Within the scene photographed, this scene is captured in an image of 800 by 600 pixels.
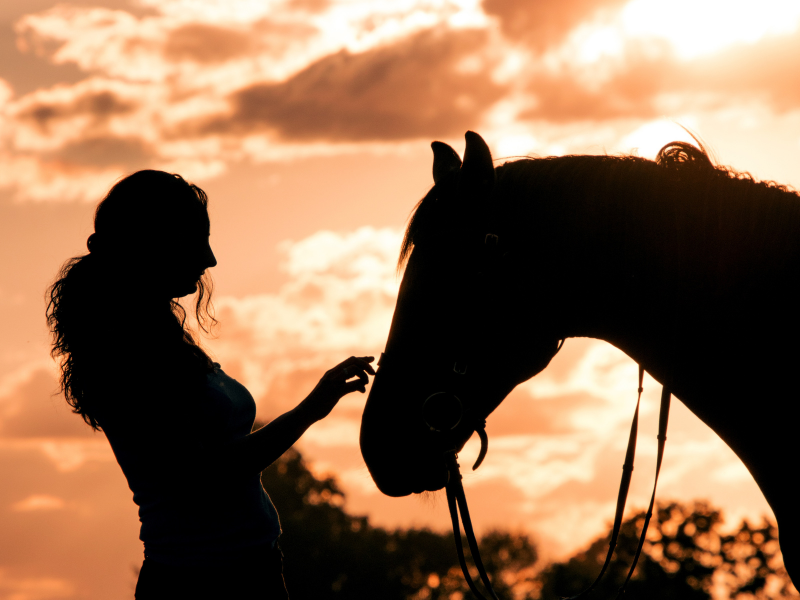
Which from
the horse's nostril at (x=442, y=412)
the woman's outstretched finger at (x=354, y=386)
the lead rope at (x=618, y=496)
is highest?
the woman's outstretched finger at (x=354, y=386)

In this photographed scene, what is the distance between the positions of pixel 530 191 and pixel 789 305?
928 millimetres

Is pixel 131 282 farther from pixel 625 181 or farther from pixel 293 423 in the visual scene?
pixel 625 181

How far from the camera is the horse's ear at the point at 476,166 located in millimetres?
2805

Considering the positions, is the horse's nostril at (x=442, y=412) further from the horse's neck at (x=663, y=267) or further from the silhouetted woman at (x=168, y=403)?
the horse's neck at (x=663, y=267)

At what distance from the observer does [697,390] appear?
106 inches

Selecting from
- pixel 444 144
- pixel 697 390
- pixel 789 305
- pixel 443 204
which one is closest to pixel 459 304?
pixel 443 204

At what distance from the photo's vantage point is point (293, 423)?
3031 millimetres

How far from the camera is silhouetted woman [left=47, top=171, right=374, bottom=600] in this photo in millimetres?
2922

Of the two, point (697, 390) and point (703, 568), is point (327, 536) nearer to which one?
point (703, 568)

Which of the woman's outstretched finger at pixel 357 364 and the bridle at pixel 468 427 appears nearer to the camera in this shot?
the bridle at pixel 468 427

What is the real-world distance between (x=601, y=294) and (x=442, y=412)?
0.72 meters

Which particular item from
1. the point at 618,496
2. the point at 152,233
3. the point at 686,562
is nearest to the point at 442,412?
the point at 618,496

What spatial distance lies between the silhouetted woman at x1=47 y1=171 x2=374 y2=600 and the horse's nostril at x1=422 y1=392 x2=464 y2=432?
11.9 inches

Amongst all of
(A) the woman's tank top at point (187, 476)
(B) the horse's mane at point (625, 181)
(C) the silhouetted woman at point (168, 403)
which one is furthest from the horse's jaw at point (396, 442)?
(B) the horse's mane at point (625, 181)
